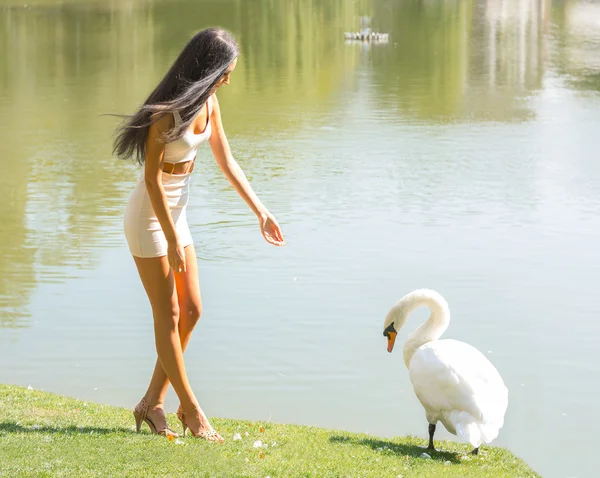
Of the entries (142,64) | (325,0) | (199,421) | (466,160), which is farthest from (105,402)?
(325,0)

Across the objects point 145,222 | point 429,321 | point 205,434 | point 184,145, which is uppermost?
point 184,145

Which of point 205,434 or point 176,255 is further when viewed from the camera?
point 205,434

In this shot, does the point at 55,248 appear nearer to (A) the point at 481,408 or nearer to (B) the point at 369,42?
(A) the point at 481,408

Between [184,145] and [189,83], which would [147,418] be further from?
[189,83]

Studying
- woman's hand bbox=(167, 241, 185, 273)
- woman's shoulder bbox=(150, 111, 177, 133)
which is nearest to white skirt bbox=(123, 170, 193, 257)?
woman's hand bbox=(167, 241, 185, 273)

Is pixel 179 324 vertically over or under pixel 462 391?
over

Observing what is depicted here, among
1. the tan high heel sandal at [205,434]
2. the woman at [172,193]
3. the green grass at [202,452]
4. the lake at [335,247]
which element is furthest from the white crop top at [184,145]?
the lake at [335,247]

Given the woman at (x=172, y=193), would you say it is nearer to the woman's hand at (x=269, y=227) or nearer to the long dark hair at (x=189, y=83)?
the long dark hair at (x=189, y=83)

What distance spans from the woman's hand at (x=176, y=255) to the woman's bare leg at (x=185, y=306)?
8.7 inches

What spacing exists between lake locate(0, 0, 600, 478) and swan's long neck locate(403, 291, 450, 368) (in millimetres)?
1057

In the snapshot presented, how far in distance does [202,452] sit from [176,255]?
3.25 ft

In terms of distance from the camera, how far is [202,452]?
5.43 metres

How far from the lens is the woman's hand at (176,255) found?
5312 millimetres

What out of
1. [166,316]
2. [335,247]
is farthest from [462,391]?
[335,247]
